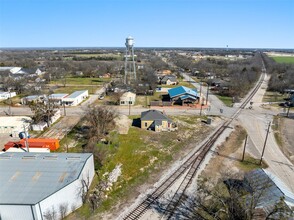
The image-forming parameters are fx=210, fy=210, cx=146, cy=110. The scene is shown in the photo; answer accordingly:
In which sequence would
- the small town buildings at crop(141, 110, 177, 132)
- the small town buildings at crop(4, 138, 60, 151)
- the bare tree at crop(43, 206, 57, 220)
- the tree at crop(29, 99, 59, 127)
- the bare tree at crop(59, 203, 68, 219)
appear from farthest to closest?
1. the tree at crop(29, 99, 59, 127)
2. the small town buildings at crop(141, 110, 177, 132)
3. the small town buildings at crop(4, 138, 60, 151)
4. the bare tree at crop(59, 203, 68, 219)
5. the bare tree at crop(43, 206, 57, 220)

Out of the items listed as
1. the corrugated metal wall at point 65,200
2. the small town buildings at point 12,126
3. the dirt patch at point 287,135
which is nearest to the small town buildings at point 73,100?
the small town buildings at point 12,126

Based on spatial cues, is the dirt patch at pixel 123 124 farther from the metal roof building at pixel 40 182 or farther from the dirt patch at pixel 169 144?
the metal roof building at pixel 40 182

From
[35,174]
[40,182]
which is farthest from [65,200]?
[35,174]

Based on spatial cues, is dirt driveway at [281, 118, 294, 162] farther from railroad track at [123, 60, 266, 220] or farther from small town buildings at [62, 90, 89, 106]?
small town buildings at [62, 90, 89, 106]

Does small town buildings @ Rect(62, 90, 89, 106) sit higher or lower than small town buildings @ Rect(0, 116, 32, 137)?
higher

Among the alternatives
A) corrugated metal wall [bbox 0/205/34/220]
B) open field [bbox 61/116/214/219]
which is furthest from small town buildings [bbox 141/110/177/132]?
corrugated metal wall [bbox 0/205/34/220]

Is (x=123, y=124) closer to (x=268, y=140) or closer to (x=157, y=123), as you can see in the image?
(x=157, y=123)
